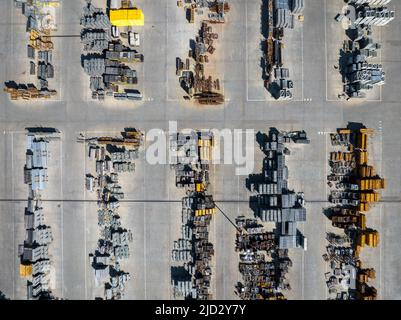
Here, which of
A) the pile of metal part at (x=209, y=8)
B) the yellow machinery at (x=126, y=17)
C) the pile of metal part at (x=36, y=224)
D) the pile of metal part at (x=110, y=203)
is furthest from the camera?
the pile of metal part at (x=110, y=203)

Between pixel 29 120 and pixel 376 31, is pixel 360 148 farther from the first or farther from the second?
pixel 29 120

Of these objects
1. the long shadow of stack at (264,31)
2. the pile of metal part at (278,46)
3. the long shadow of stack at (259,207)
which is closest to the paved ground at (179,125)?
the long shadow of stack at (264,31)

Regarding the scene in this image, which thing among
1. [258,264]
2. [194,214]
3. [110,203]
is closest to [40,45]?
[110,203]

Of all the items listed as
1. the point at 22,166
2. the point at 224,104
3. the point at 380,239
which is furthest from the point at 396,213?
the point at 22,166

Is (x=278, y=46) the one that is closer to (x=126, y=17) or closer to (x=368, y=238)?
(x=126, y=17)

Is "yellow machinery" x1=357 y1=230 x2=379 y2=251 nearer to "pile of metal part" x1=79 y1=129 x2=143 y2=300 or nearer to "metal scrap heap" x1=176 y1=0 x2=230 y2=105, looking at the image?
"metal scrap heap" x1=176 y1=0 x2=230 y2=105

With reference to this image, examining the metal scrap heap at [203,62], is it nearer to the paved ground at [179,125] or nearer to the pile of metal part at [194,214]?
the paved ground at [179,125]
